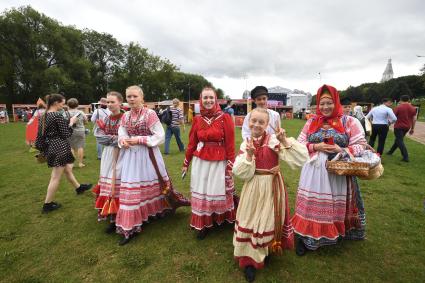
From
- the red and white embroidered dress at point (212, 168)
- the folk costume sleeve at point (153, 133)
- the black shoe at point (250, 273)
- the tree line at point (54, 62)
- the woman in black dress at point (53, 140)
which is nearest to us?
the black shoe at point (250, 273)

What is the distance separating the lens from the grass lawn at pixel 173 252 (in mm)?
2861

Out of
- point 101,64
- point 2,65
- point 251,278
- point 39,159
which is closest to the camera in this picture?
point 251,278

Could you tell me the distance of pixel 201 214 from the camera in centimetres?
350

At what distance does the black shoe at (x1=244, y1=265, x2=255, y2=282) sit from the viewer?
2723 millimetres

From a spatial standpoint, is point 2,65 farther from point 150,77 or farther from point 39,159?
point 39,159

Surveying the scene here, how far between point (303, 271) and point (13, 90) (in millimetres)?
47339

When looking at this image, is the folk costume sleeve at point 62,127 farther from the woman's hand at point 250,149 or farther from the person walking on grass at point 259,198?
the woman's hand at point 250,149

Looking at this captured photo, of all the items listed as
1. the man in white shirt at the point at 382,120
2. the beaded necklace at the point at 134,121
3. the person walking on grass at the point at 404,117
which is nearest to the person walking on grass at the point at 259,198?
the beaded necklace at the point at 134,121

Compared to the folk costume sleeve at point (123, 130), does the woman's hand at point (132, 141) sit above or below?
below

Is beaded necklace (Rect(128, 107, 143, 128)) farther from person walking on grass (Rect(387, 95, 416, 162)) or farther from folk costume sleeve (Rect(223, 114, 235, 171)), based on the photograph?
person walking on grass (Rect(387, 95, 416, 162))

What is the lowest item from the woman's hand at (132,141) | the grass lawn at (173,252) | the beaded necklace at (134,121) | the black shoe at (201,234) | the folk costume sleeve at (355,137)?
the grass lawn at (173,252)

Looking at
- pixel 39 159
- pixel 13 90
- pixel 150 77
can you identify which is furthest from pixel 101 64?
pixel 39 159

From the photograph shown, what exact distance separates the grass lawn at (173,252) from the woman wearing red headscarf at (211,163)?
1.45 ft

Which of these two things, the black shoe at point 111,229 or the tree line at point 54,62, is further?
the tree line at point 54,62
